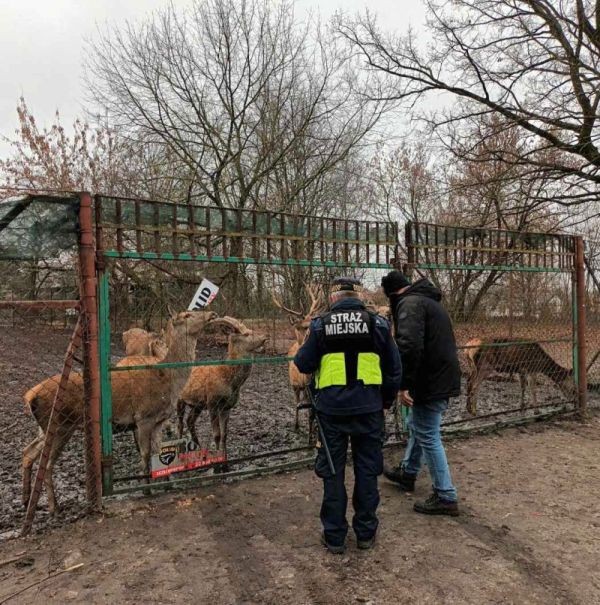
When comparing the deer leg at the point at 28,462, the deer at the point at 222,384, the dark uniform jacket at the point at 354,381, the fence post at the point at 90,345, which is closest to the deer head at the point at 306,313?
the deer at the point at 222,384

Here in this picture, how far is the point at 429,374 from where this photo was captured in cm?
438

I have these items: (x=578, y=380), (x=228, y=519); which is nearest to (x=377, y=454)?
(x=228, y=519)

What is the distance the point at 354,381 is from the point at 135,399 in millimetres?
2662

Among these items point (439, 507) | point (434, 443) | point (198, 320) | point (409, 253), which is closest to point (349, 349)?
point (434, 443)

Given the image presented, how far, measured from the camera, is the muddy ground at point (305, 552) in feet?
10.6

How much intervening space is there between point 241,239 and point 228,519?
2585 millimetres

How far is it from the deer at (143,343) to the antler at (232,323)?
0.65 m

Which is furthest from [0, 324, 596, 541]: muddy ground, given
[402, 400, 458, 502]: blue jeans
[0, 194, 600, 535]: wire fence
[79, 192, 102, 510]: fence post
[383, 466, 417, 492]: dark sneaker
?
[402, 400, 458, 502]: blue jeans

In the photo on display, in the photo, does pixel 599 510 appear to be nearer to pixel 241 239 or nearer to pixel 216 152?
pixel 241 239

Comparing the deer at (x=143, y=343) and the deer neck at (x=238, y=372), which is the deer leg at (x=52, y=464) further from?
the deer neck at (x=238, y=372)

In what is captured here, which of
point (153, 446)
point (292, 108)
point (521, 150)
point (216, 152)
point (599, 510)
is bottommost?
point (599, 510)

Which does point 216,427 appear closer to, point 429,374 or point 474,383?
point 429,374

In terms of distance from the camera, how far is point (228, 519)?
431cm

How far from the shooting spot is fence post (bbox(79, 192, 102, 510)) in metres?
4.22
